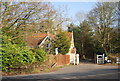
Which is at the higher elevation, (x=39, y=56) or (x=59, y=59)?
(x=39, y=56)

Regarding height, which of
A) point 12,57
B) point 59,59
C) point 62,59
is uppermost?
point 12,57

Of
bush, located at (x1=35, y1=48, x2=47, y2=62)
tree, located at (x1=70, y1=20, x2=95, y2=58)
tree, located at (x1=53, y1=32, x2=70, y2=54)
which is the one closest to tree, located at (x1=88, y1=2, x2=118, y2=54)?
tree, located at (x1=53, y1=32, x2=70, y2=54)

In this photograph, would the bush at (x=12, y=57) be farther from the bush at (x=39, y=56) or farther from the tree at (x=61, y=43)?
the tree at (x=61, y=43)

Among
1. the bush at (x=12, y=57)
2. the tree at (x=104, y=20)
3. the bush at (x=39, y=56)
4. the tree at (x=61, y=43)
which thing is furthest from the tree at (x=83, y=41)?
the bush at (x=12, y=57)

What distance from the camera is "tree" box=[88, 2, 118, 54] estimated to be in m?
33.4

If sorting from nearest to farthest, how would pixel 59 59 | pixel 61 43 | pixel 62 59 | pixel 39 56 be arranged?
pixel 39 56
pixel 59 59
pixel 62 59
pixel 61 43

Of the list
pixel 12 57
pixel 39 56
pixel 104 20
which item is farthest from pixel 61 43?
pixel 12 57

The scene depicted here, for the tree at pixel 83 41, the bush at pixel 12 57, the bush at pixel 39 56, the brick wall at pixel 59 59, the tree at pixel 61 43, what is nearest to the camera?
the bush at pixel 12 57

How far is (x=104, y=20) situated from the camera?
34344 mm

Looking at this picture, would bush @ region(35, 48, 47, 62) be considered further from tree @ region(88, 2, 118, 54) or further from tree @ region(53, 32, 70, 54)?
tree @ region(88, 2, 118, 54)

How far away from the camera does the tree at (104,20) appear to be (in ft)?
110

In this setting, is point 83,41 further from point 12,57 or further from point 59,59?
point 12,57

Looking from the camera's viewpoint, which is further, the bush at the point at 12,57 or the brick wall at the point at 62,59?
the brick wall at the point at 62,59

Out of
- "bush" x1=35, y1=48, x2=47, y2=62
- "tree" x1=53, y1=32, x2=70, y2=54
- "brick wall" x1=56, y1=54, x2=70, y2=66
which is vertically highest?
"tree" x1=53, y1=32, x2=70, y2=54
